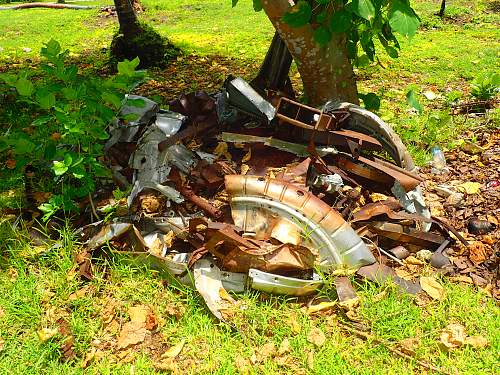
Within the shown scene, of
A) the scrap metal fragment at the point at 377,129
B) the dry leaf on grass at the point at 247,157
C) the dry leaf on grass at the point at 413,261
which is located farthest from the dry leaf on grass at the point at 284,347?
the scrap metal fragment at the point at 377,129

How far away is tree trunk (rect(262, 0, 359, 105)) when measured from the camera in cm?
333

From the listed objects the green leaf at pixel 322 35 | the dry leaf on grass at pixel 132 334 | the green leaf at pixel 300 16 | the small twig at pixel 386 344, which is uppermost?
the green leaf at pixel 300 16

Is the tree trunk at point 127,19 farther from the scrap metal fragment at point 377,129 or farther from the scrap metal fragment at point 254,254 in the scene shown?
the scrap metal fragment at point 254,254

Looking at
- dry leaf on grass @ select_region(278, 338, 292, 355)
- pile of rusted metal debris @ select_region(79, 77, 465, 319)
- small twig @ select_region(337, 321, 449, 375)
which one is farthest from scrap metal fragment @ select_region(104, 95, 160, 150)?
small twig @ select_region(337, 321, 449, 375)

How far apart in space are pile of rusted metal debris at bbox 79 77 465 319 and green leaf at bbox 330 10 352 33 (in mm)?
544

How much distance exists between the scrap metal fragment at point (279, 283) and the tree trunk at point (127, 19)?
194 inches

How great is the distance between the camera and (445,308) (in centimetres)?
237

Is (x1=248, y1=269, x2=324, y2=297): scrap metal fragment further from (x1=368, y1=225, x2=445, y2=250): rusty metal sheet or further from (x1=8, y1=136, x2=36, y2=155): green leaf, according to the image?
(x1=8, y1=136, x2=36, y2=155): green leaf

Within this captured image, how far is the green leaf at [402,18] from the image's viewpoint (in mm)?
2656

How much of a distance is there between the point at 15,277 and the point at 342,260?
1892 millimetres

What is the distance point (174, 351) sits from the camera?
2.19 meters

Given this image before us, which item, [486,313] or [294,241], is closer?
[486,313]

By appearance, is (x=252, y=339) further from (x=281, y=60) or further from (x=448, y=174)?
(x=281, y=60)

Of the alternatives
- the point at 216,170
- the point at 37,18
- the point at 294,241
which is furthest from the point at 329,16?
the point at 37,18
